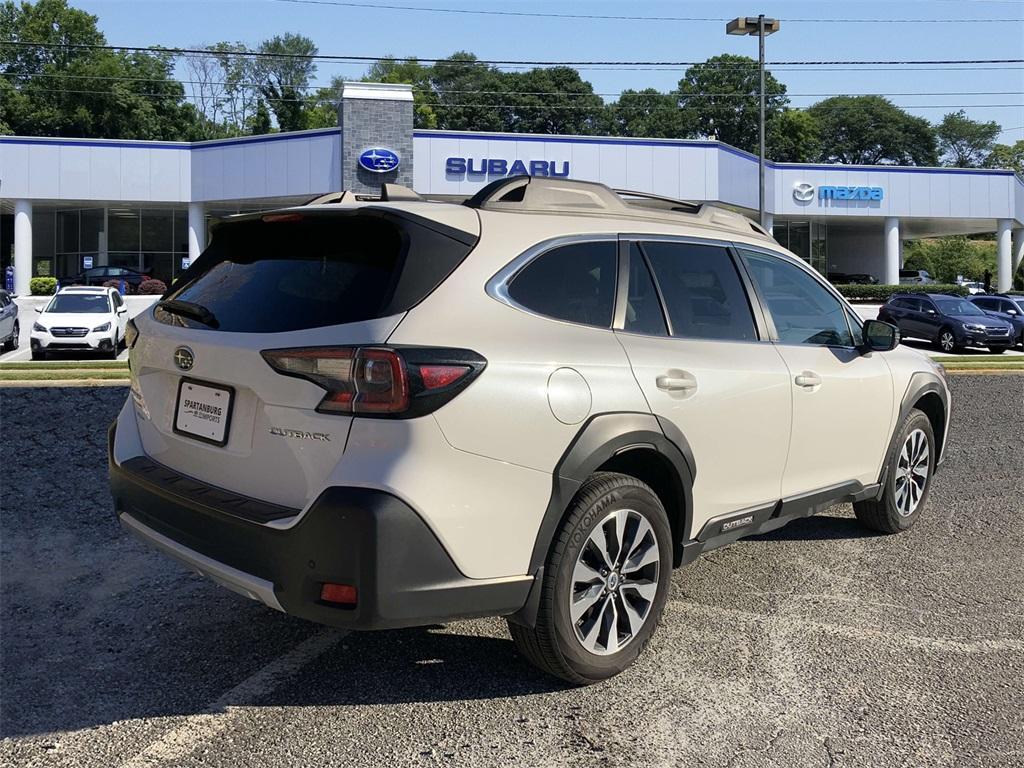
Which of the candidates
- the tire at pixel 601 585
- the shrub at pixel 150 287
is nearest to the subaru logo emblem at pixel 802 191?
the shrub at pixel 150 287

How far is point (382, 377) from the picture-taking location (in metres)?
2.94

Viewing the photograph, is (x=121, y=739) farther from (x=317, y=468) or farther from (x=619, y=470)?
(x=619, y=470)

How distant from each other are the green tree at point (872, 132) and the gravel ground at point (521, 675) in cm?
10569

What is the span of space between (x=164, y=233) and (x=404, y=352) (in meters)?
44.8

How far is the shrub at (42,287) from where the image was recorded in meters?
37.7

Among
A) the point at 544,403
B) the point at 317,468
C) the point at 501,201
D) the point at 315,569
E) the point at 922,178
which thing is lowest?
the point at 315,569

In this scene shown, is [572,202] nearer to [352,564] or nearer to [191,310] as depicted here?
[191,310]

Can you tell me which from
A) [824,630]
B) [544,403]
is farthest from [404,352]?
[824,630]

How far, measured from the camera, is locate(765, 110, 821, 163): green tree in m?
92.7

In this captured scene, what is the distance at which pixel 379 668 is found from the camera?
3721 mm

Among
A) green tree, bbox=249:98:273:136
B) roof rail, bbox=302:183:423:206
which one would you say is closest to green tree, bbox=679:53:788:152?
green tree, bbox=249:98:273:136

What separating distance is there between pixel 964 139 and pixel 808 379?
12973 cm

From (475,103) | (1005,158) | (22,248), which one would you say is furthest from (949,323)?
(1005,158)


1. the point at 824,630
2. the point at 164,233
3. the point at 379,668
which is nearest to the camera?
the point at 379,668
